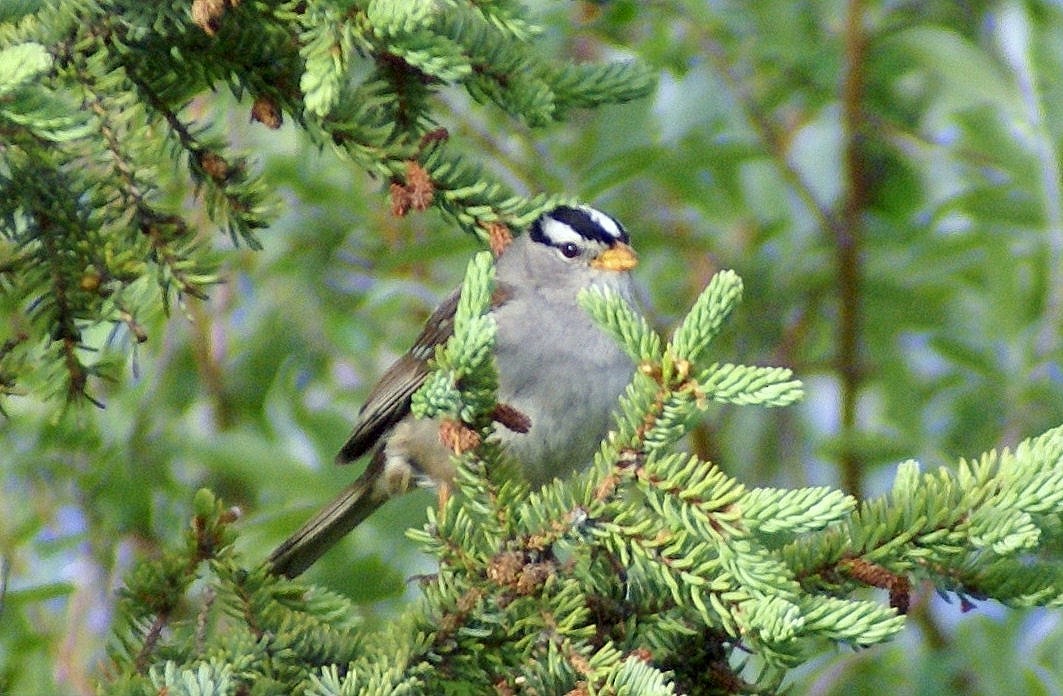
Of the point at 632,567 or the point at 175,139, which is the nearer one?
the point at 632,567

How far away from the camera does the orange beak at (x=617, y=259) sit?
10.3 feet

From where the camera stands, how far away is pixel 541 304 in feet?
10.2

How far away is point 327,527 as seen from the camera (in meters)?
3.14

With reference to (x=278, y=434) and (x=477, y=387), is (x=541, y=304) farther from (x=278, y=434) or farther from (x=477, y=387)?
(x=477, y=387)

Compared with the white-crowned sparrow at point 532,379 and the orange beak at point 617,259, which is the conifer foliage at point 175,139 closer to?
the white-crowned sparrow at point 532,379

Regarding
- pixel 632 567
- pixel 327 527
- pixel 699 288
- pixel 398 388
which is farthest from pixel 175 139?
pixel 699 288

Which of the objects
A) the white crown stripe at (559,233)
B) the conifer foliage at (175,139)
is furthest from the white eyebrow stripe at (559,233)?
the conifer foliage at (175,139)

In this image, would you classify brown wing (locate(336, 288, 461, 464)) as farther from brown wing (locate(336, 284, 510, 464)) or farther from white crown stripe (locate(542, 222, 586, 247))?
white crown stripe (locate(542, 222, 586, 247))

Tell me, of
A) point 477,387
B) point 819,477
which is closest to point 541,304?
point 477,387

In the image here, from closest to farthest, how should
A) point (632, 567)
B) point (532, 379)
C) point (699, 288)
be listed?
point (632, 567) < point (532, 379) < point (699, 288)

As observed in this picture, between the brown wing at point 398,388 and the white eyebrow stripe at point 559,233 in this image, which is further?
the white eyebrow stripe at point 559,233

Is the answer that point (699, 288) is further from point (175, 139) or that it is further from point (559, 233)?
point (175, 139)

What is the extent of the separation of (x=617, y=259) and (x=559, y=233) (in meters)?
0.17

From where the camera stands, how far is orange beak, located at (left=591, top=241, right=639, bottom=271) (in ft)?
10.3
